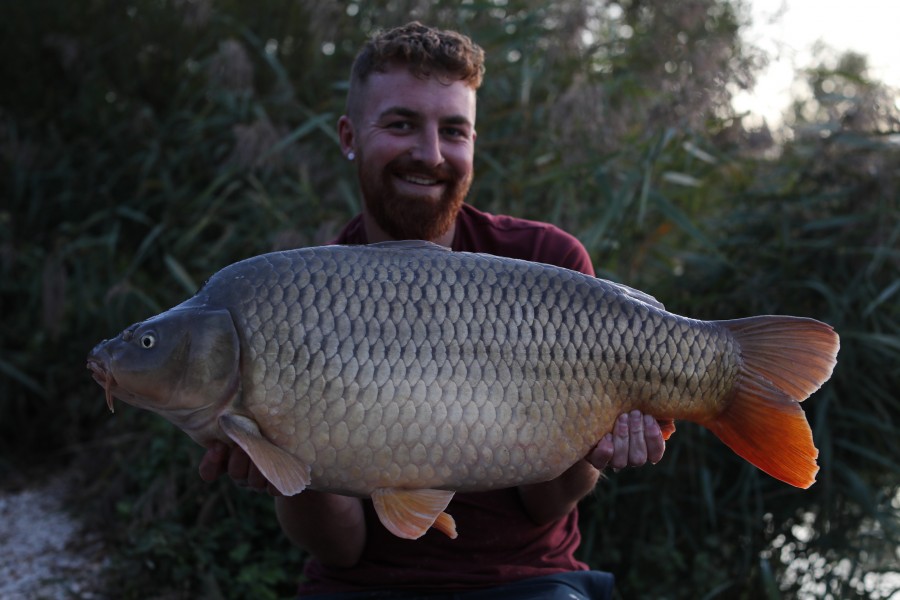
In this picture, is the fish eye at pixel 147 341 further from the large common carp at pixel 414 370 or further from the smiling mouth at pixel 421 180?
the smiling mouth at pixel 421 180

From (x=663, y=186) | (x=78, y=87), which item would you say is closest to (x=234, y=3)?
(x=78, y=87)

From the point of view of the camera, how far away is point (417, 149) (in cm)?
170

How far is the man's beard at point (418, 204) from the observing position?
5.64ft

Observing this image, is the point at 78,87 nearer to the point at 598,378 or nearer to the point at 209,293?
the point at 209,293

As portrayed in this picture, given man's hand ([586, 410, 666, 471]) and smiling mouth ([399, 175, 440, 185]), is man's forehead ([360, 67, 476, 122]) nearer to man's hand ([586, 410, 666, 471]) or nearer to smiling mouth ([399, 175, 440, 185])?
smiling mouth ([399, 175, 440, 185])

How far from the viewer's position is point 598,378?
1278 millimetres

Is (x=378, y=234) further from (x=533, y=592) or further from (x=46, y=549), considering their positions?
(x=46, y=549)

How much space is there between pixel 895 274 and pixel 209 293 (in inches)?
77.4

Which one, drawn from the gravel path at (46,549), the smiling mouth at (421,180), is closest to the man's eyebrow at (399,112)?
the smiling mouth at (421,180)

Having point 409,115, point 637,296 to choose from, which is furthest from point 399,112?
point 637,296

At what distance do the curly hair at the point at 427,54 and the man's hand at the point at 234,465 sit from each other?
0.78 metres

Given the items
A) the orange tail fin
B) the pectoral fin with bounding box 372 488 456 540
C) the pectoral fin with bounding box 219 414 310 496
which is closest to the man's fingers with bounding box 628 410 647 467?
the orange tail fin

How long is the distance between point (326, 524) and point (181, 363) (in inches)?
16.6

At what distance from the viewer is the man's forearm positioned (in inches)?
57.8
